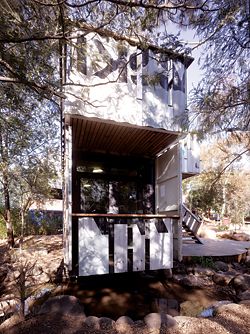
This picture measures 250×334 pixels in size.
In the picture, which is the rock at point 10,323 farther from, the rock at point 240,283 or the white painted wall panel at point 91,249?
the rock at point 240,283

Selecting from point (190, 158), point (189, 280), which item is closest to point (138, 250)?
point (189, 280)

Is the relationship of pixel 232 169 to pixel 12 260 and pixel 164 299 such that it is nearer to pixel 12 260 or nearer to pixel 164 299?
pixel 164 299

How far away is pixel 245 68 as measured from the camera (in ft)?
11.7

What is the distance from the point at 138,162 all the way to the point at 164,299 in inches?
163

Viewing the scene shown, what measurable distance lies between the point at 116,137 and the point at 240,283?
4.12 metres

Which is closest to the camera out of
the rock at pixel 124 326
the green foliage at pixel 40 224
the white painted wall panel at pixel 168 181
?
the rock at pixel 124 326

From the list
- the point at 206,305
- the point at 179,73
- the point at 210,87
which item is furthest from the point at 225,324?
the point at 179,73

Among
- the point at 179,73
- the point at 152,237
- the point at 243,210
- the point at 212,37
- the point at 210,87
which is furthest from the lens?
the point at 243,210

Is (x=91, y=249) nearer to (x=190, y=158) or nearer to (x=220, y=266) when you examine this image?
(x=220, y=266)

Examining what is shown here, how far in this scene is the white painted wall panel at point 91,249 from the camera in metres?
4.66

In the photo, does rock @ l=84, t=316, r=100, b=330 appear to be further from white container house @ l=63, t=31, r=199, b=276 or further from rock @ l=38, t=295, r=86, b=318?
white container house @ l=63, t=31, r=199, b=276

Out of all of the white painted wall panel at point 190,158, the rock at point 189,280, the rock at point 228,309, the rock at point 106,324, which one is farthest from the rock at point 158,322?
the white painted wall panel at point 190,158

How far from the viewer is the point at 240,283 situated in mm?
4488

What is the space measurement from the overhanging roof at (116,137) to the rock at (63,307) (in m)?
3.18
